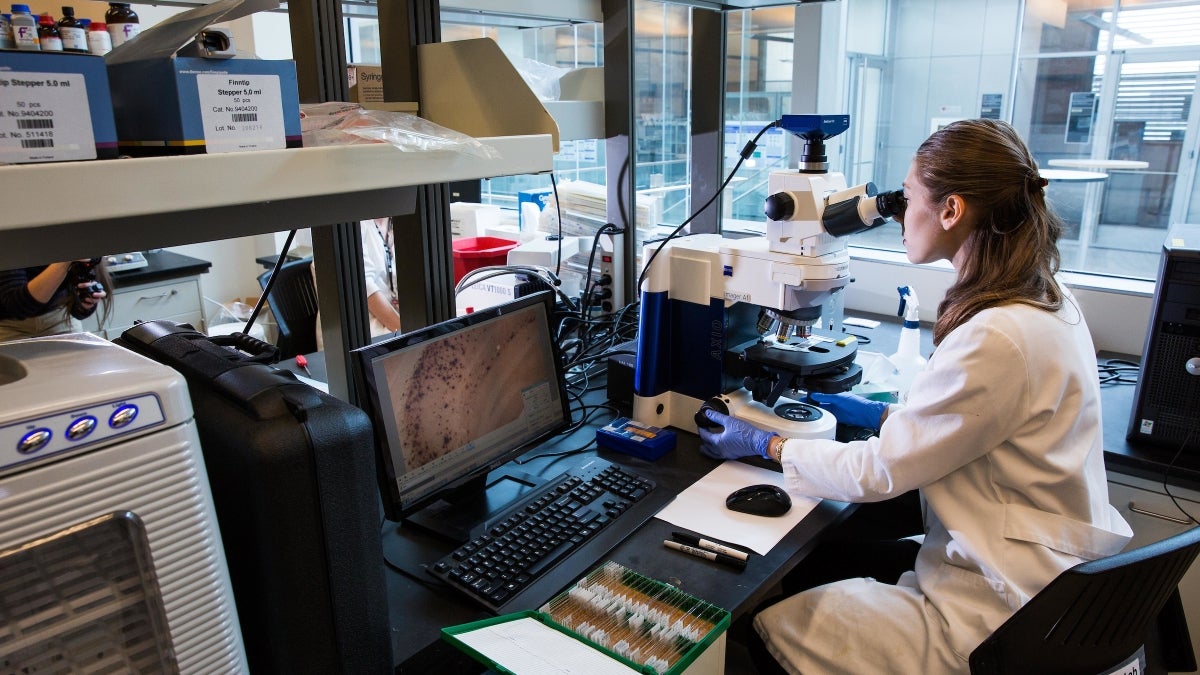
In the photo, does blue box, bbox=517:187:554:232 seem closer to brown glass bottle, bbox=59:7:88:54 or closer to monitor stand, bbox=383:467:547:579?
monitor stand, bbox=383:467:547:579

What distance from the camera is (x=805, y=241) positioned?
1474mm

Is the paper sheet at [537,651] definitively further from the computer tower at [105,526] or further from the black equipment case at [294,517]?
the computer tower at [105,526]

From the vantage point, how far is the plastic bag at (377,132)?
2.73ft

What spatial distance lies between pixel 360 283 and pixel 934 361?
3.23 ft

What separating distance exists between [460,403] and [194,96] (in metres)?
0.70

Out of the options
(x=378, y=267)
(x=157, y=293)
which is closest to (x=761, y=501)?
(x=378, y=267)

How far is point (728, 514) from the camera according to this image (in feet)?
4.39

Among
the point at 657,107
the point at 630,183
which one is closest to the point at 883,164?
the point at 657,107

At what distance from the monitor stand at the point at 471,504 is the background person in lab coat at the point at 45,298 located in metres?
1.55

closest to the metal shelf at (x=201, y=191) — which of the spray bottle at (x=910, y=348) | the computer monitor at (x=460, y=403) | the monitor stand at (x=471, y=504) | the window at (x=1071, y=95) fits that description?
the computer monitor at (x=460, y=403)

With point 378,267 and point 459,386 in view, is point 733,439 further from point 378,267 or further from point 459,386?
point 378,267

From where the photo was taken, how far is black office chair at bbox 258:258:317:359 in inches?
116

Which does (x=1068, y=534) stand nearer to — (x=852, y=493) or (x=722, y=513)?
(x=852, y=493)

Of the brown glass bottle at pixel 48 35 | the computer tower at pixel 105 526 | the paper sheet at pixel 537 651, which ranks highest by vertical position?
the brown glass bottle at pixel 48 35
